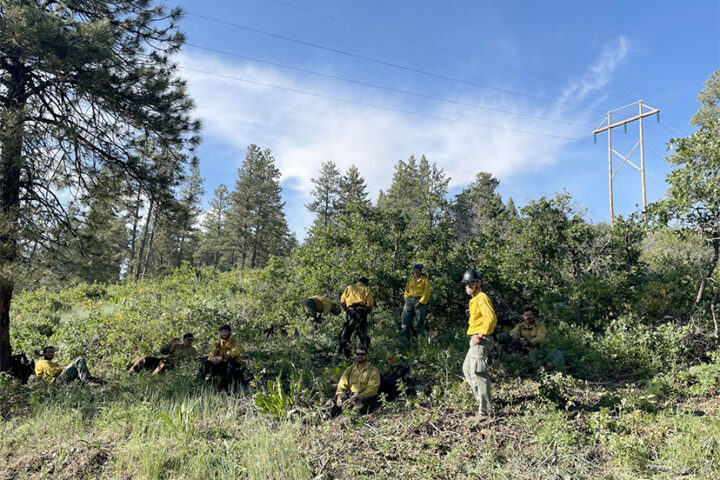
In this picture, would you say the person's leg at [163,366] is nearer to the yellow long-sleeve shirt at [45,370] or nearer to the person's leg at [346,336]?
the yellow long-sleeve shirt at [45,370]

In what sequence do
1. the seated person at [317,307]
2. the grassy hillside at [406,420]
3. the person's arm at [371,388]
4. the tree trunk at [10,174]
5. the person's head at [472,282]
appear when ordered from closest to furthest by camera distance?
the grassy hillside at [406,420], the person's head at [472,282], the person's arm at [371,388], the tree trunk at [10,174], the seated person at [317,307]

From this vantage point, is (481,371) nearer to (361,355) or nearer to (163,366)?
(361,355)

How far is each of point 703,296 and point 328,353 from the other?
8.25 meters

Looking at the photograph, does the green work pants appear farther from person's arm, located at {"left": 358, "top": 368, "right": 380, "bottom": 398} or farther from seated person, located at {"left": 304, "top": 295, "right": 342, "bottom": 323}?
seated person, located at {"left": 304, "top": 295, "right": 342, "bottom": 323}

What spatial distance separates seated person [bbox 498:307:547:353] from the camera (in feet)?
25.8

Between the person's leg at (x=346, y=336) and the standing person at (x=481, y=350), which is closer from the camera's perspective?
the standing person at (x=481, y=350)

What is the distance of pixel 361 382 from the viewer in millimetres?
6289

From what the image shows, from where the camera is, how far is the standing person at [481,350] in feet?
17.8

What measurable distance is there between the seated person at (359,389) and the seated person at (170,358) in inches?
160

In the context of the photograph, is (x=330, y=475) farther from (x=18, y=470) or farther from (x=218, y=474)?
(x=18, y=470)

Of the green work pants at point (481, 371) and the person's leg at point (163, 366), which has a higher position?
the green work pants at point (481, 371)

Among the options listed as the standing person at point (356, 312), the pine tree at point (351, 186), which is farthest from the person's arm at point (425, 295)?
the pine tree at point (351, 186)

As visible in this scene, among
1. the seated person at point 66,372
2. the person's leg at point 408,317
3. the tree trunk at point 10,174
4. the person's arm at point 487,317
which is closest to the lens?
the person's arm at point 487,317

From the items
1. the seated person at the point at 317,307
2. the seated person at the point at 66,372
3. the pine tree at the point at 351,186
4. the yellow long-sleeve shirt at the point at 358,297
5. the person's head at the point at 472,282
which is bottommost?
the seated person at the point at 66,372
